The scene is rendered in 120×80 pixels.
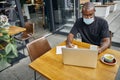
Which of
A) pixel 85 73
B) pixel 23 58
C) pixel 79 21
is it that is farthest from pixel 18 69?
pixel 85 73

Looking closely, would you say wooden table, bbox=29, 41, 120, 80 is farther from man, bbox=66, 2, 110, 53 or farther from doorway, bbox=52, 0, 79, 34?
doorway, bbox=52, 0, 79, 34

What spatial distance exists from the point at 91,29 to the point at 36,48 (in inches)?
33.1

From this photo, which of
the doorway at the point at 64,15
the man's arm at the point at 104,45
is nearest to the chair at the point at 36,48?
the man's arm at the point at 104,45

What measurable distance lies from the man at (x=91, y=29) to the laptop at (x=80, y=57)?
350 mm

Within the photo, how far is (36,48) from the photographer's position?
6.05ft

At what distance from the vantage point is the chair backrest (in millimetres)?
1763

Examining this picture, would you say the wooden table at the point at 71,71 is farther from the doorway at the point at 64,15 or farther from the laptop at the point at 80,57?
the doorway at the point at 64,15

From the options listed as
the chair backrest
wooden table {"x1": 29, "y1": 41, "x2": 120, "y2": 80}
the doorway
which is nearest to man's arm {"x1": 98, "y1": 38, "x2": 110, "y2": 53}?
wooden table {"x1": 29, "y1": 41, "x2": 120, "y2": 80}

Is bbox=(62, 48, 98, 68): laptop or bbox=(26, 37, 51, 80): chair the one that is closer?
bbox=(62, 48, 98, 68): laptop

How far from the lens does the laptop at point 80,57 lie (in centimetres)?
117

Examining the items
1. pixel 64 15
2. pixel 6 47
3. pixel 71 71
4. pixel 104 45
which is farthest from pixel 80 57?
pixel 64 15

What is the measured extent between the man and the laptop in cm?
35

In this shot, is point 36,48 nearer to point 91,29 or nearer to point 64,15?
point 91,29

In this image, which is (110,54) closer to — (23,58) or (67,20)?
(23,58)
